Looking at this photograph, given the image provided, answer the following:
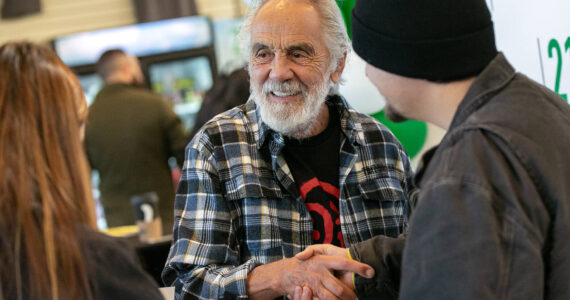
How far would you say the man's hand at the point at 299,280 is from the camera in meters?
Result: 1.64

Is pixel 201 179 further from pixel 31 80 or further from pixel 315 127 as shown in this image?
pixel 31 80

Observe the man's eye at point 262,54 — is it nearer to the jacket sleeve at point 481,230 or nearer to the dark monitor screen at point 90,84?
the jacket sleeve at point 481,230

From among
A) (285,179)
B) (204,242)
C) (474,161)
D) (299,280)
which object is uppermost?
(474,161)

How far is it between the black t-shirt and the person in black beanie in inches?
25.8

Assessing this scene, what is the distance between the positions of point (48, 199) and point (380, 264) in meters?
0.83

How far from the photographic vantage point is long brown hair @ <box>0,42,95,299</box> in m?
1.02

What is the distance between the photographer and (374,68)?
1.29 m

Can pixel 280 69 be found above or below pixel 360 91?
above

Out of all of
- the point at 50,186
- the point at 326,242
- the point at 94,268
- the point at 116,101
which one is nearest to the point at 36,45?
the point at 50,186

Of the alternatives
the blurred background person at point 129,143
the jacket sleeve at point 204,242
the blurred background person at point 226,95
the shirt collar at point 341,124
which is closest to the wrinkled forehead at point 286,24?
the shirt collar at point 341,124

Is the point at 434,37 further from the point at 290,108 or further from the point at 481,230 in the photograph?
the point at 290,108

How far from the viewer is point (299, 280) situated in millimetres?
1651

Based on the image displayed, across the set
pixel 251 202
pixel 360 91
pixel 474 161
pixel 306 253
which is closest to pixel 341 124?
pixel 251 202

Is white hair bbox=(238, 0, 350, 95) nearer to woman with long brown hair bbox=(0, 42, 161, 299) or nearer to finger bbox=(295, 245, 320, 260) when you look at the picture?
finger bbox=(295, 245, 320, 260)
